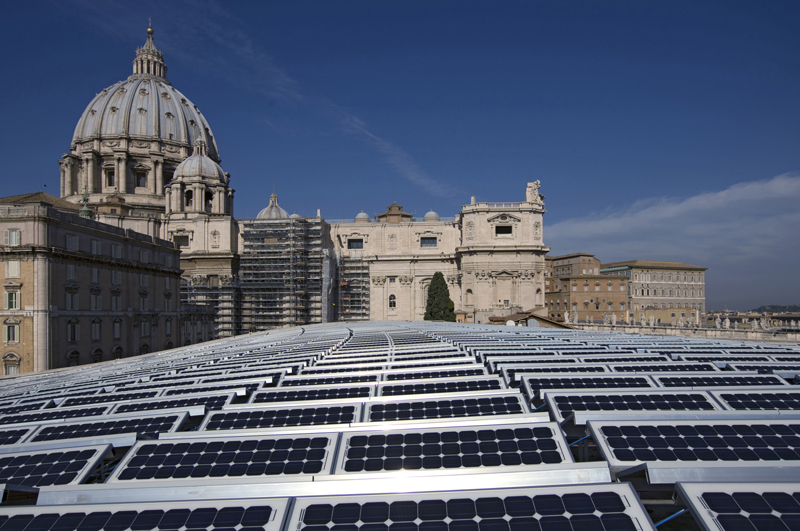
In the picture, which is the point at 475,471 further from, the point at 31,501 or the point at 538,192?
the point at 538,192

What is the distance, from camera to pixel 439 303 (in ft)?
220

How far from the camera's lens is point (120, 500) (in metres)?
6.30

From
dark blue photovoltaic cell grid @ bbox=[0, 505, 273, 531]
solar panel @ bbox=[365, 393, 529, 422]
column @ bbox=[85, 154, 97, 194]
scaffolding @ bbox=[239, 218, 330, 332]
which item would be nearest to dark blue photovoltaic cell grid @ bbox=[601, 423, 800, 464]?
solar panel @ bbox=[365, 393, 529, 422]

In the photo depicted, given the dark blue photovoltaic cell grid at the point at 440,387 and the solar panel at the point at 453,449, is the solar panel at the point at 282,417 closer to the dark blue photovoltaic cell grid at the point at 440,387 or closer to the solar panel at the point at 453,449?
the solar panel at the point at 453,449

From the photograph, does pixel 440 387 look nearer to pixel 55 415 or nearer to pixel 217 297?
pixel 55 415

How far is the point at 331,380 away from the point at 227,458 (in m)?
5.72

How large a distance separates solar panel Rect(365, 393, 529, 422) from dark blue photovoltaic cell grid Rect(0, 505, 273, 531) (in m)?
3.76

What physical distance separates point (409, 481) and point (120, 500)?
148 inches

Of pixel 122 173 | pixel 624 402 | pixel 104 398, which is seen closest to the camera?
pixel 624 402

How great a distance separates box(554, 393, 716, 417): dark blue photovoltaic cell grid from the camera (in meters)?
8.74

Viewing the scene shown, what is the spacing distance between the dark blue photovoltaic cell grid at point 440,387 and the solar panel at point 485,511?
533cm

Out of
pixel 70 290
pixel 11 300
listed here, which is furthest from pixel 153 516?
pixel 70 290

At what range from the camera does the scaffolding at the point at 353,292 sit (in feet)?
244

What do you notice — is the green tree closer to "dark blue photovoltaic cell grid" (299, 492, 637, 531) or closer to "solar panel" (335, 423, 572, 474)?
"solar panel" (335, 423, 572, 474)
